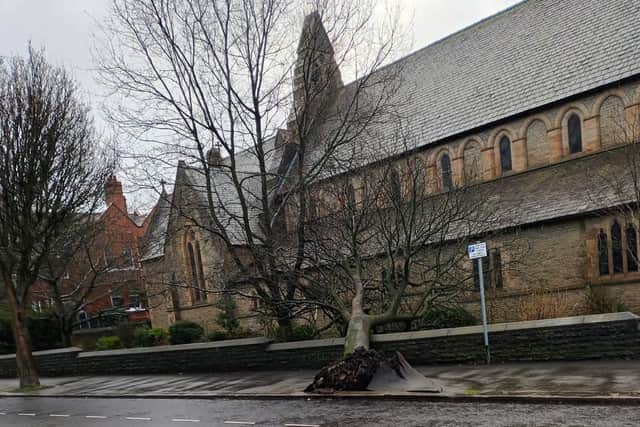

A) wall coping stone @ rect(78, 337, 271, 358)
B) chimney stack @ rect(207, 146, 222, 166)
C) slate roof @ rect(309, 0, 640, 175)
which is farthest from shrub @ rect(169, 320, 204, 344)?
slate roof @ rect(309, 0, 640, 175)

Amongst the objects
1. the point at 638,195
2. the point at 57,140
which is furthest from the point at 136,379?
the point at 638,195

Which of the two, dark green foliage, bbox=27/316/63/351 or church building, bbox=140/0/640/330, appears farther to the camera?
dark green foliage, bbox=27/316/63/351

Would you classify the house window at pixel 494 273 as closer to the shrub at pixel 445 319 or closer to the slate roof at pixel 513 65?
the shrub at pixel 445 319

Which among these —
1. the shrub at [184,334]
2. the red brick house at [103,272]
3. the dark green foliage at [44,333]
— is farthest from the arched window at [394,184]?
the dark green foliage at [44,333]

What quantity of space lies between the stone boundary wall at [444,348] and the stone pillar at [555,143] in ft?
35.5

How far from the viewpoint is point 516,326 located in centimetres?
1114

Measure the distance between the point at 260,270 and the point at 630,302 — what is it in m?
11.8

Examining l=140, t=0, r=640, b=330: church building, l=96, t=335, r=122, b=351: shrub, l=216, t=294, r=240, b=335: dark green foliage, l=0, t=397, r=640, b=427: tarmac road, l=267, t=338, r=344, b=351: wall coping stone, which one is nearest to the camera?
l=0, t=397, r=640, b=427: tarmac road

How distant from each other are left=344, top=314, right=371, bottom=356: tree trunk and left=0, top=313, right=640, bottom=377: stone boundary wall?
574mm

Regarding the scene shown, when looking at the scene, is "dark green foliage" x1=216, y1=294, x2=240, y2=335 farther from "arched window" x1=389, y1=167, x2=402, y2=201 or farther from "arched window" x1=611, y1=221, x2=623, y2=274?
"arched window" x1=611, y1=221, x2=623, y2=274

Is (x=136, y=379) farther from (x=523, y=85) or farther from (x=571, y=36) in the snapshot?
(x=571, y=36)

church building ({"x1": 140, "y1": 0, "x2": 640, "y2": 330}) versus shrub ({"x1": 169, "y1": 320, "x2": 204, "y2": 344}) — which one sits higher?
church building ({"x1": 140, "y1": 0, "x2": 640, "y2": 330})

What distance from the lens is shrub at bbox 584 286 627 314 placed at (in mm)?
14656

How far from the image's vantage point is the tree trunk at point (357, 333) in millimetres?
11945
